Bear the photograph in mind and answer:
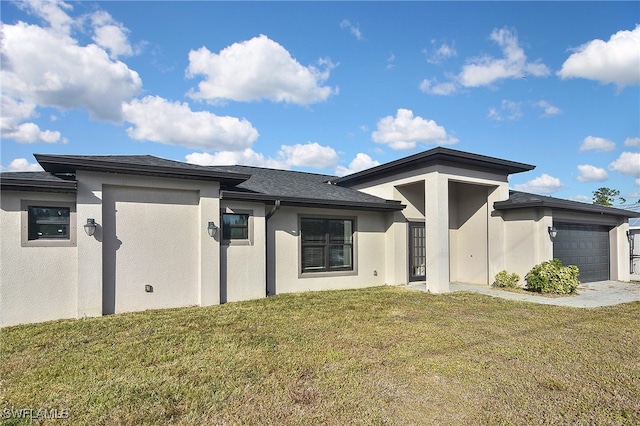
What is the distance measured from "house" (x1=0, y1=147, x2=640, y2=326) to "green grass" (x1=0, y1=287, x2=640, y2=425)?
957 millimetres

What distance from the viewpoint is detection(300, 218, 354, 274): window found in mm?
9844

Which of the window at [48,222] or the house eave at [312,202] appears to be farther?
the house eave at [312,202]

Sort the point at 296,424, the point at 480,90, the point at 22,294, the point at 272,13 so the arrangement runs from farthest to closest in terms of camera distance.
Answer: the point at 480,90 → the point at 272,13 → the point at 22,294 → the point at 296,424

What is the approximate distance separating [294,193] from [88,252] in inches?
202

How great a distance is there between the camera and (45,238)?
21.0ft

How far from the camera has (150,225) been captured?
23.9ft

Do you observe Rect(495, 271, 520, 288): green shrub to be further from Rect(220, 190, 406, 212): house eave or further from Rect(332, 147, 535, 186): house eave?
Rect(220, 190, 406, 212): house eave

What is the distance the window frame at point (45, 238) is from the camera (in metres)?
6.20

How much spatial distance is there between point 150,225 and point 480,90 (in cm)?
1325

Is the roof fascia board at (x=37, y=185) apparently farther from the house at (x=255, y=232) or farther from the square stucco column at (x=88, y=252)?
the square stucco column at (x=88, y=252)

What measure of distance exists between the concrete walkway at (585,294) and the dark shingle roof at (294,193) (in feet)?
9.99

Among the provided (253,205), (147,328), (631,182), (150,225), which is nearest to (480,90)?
(253,205)

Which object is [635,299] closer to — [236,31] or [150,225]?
[150,225]

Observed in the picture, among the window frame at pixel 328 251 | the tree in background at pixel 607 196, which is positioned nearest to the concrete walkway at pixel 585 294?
the window frame at pixel 328 251
